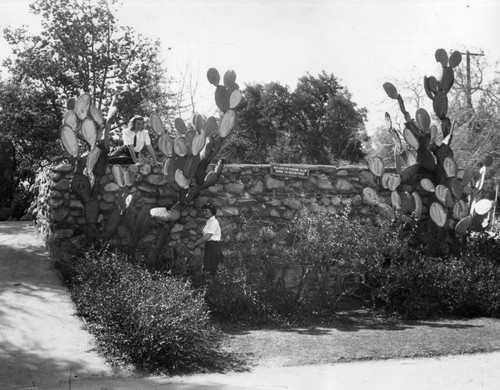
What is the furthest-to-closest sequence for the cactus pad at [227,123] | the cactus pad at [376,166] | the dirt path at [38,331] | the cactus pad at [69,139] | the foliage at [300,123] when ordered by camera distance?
the foliage at [300,123]
the cactus pad at [376,166]
the cactus pad at [227,123]
the cactus pad at [69,139]
the dirt path at [38,331]

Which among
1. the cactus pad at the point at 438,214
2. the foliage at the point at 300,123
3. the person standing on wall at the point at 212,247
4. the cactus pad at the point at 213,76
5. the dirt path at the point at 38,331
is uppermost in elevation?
the foliage at the point at 300,123

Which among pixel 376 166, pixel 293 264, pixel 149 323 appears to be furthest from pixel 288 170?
pixel 149 323

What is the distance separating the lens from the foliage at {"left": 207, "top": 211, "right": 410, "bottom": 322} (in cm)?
873

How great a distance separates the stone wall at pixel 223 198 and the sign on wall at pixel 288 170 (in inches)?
0.6

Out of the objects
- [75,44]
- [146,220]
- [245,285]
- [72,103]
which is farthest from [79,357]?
[75,44]

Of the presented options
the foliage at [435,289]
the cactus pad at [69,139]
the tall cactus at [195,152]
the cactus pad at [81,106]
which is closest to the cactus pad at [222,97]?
the tall cactus at [195,152]

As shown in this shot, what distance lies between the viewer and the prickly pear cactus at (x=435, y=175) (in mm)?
10820

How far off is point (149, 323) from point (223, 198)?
443 centimetres

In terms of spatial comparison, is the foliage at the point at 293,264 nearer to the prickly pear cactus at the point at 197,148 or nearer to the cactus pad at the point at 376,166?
the prickly pear cactus at the point at 197,148

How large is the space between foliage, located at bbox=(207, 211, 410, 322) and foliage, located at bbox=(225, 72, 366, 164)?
943 inches

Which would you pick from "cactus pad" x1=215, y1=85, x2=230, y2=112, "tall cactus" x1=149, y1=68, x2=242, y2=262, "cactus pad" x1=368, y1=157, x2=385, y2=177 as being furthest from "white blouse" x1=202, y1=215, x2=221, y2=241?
"cactus pad" x1=368, y1=157, x2=385, y2=177

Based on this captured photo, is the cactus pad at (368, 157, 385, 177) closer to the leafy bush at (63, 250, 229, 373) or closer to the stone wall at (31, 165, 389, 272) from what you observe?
the stone wall at (31, 165, 389, 272)

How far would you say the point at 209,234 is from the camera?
929 centimetres

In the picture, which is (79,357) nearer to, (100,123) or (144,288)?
(144,288)
